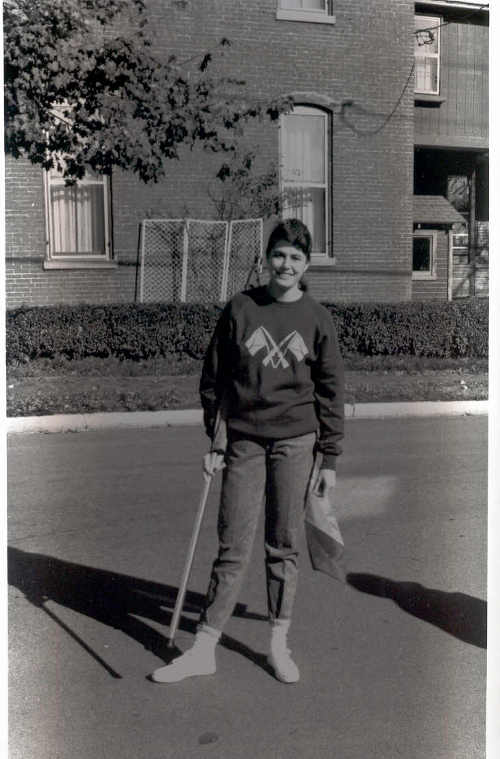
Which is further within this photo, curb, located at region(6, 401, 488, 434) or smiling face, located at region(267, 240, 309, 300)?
curb, located at region(6, 401, 488, 434)

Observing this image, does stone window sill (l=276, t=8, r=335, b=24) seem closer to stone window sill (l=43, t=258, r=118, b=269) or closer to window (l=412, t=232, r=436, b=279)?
Answer: stone window sill (l=43, t=258, r=118, b=269)

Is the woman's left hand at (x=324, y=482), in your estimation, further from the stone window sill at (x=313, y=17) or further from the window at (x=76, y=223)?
the window at (x=76, y=223)

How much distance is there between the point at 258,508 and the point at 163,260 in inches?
230

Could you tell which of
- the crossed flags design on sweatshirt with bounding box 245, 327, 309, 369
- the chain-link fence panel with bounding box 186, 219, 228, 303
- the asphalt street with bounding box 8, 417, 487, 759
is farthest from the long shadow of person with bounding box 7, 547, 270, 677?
the chain-link fence panel with bounding box 186, 219, 228, 303

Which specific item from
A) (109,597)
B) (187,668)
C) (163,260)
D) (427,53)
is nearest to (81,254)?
(163,260)

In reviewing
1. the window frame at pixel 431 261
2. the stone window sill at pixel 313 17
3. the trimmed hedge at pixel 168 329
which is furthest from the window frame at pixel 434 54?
the window frame at pixel 431 261

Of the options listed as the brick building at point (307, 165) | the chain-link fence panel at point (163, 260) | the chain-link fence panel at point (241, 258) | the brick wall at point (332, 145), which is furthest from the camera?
the chain-link fence panel at point (241, 258)

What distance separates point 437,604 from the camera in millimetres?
3949

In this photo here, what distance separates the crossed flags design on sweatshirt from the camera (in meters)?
3.07

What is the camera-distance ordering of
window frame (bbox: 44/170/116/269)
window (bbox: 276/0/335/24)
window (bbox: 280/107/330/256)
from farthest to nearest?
window frame (bbox: 44/170/116/269), window (bbox: 280/107/330/256), window (bbox: 276/0/335/24)

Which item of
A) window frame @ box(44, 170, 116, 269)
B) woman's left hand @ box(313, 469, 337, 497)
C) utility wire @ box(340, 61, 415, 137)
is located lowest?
woman's left hand @ box(313, 469, 337, 497)

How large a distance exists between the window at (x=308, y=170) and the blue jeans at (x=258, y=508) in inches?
146

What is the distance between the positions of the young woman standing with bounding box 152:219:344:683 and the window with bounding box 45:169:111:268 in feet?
12.8

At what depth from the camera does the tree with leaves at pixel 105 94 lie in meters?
6.25
